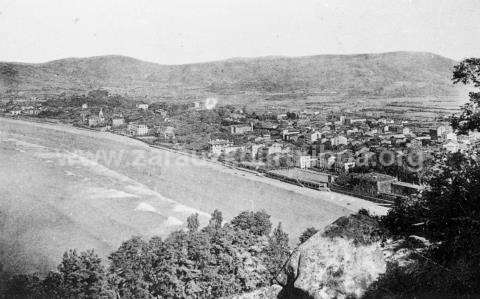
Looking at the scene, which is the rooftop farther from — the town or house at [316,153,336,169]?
house at [316,153,336,169]

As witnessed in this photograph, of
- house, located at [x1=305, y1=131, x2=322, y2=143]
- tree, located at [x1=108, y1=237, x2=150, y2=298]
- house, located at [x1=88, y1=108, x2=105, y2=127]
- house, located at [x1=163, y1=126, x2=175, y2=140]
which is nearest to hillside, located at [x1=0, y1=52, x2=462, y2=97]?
house, located at [x1=88, y1=108, x2=105, y2=127]

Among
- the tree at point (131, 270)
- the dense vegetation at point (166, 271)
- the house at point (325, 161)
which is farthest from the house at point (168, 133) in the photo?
the tree at point (131, 270)

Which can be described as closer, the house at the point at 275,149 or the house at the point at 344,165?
the house at the point at 344,165

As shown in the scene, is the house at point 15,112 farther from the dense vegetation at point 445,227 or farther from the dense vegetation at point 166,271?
the dense vegetation at point 445,227

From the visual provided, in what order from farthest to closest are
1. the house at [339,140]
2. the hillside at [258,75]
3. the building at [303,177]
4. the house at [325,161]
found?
the hillside at [258,75] < the house at [339,140] < the house at [325,161] < the building at [303,177]

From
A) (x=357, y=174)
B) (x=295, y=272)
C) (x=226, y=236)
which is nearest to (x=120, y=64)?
(x=357, y=174)

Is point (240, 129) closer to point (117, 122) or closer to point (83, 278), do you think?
point (117, 122)
